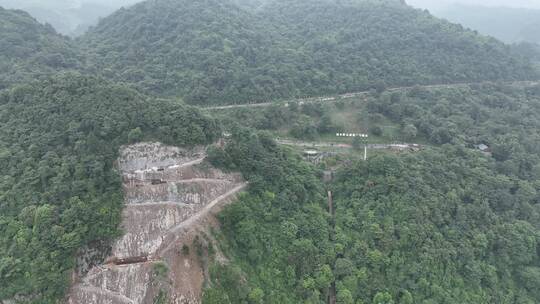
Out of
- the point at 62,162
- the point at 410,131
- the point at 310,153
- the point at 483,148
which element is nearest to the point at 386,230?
the point at 310,153

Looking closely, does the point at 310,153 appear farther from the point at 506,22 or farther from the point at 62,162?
the point at 506,22

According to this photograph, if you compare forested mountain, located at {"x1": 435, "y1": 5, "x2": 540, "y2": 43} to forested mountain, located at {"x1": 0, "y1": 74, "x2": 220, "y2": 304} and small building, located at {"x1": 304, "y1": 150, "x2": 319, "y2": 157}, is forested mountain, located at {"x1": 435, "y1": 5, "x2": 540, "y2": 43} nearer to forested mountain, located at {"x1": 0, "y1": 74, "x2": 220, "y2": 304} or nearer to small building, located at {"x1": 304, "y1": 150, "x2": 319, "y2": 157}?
small building, located at {"x1": 304, "y1": 150, "x2": 319, "y2": 157}

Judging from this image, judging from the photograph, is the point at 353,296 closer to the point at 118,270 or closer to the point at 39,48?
the point at 118,270

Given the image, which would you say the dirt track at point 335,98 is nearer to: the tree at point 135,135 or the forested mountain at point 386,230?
the forested mountain at point 386,230

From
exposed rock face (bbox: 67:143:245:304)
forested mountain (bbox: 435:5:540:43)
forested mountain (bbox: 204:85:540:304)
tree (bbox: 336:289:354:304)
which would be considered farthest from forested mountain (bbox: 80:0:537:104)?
forested mountain (bbox: 435:5:540:43)

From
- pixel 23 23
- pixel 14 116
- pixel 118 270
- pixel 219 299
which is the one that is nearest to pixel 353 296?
pixel 219 299

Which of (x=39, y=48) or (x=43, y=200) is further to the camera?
(x=39, y=48)
